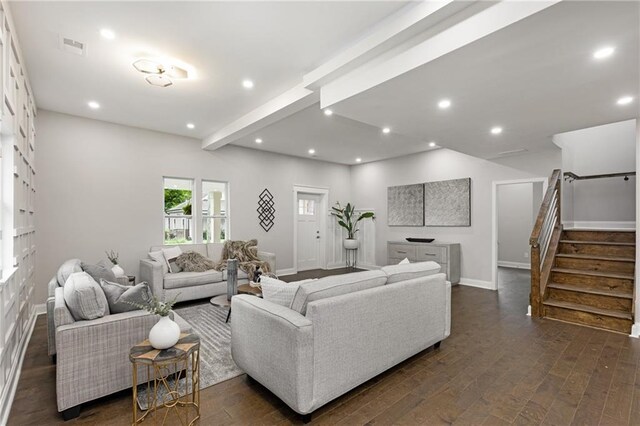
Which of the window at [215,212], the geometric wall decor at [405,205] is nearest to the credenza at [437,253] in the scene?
the geometric wall decor at [405,205]

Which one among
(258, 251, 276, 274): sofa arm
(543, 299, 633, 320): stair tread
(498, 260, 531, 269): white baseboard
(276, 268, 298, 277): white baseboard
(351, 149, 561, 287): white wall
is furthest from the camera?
(498, 260, 531, 269): white baseboard

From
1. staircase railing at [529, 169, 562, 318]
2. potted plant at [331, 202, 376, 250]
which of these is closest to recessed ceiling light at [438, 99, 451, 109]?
staircase railing at [529, 169, 562, 318]

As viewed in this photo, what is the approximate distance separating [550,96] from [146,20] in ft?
12.1

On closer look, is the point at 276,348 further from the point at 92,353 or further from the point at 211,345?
the point at 211,345

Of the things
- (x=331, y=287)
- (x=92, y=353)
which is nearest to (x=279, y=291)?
(x=331, y=287)

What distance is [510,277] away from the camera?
7.12 metres

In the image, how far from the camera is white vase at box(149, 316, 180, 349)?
1.90 meters

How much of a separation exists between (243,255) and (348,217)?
3.42 metres

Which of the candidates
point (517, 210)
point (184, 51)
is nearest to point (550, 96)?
point (184, 51)

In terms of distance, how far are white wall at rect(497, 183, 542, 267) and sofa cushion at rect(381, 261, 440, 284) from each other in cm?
613

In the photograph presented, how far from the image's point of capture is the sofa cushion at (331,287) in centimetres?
218

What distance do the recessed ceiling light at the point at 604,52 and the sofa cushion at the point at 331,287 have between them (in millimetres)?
2305

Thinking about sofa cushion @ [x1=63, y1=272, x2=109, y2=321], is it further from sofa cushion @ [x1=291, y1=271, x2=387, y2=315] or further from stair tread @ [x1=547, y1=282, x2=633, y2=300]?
stair tread @ [x1=547, y1=282, x2=633, y2=300]

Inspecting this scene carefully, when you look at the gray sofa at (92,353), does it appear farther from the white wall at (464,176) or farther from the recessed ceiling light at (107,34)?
the white wall at (464,176)
